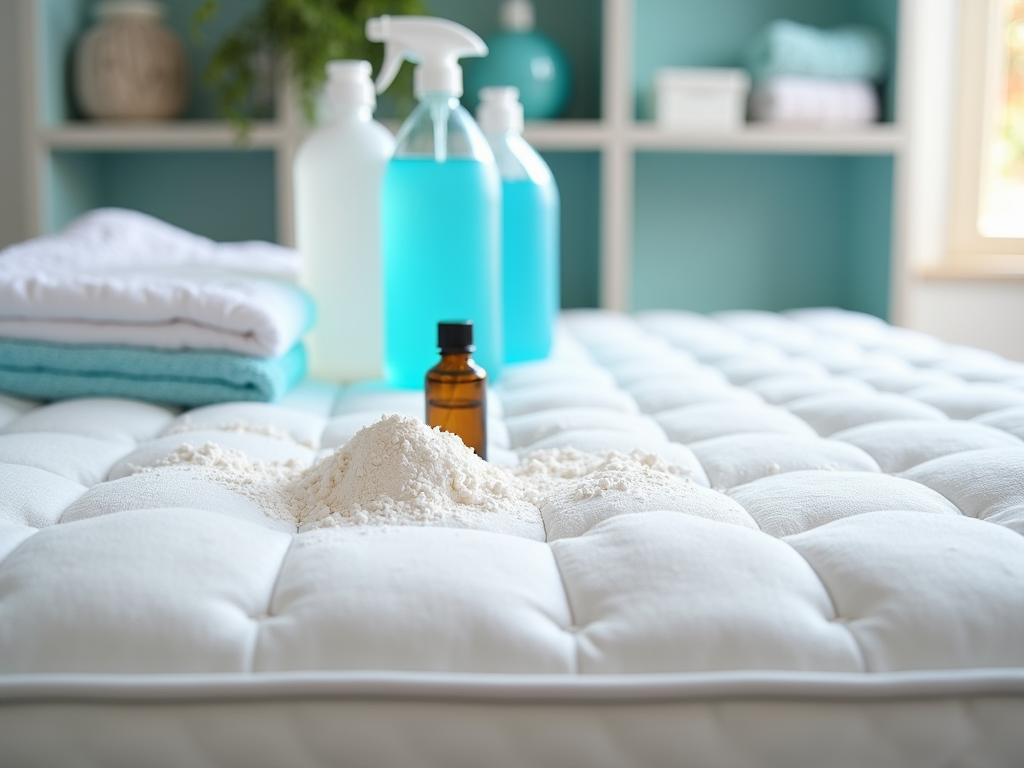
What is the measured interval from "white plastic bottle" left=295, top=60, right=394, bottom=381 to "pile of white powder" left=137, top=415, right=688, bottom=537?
0.46 meters

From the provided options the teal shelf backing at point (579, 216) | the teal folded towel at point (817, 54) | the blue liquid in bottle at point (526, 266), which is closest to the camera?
the blue liquid in bottle at point (526, 266)

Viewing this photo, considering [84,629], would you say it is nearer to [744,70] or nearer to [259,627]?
[259,627]

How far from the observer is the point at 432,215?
107cm

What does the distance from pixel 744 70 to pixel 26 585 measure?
2.33 metres

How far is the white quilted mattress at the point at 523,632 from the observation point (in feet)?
1.54

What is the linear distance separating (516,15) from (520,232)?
1.20 meters

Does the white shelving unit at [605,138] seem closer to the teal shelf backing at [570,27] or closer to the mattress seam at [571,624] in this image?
the teal shelf backing at [570,27]

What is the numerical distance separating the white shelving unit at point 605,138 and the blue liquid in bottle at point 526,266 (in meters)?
0.98

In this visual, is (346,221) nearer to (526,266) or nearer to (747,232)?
(526,266)

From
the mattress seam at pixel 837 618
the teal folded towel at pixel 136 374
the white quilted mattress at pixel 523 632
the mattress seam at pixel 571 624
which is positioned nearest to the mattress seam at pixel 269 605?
the white quilted mattress at pixel 523 632

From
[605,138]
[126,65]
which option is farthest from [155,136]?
[605,138]

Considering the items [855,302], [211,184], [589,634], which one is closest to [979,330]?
[855,302]

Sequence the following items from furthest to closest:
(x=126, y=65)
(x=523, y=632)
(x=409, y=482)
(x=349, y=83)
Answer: (x=126, y=65), (x=349, y=83), (x=409, y=482), (x=523, y=632)

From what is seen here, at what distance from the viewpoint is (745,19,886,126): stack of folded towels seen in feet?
7.49
